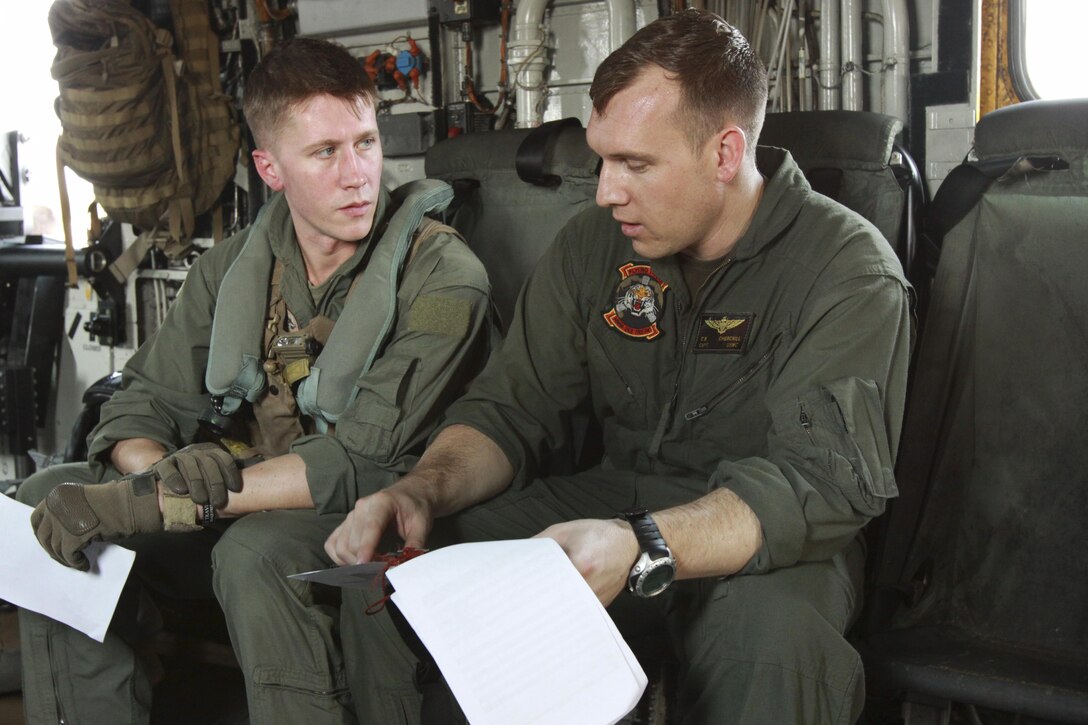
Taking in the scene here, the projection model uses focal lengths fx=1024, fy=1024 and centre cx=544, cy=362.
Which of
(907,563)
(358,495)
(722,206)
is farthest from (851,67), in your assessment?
(358,495)

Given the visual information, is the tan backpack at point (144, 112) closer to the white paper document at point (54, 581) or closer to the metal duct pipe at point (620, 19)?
the metal duct pipe at point (620, 19)

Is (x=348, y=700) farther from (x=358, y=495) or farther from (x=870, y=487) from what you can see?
(x=870, y=487)

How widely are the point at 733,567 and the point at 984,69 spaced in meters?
1.79

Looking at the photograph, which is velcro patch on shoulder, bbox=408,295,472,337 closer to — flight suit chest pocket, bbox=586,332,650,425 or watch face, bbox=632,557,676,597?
flight suit chest pocket, bbox=586,332,650,425

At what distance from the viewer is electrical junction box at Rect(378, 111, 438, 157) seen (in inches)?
145

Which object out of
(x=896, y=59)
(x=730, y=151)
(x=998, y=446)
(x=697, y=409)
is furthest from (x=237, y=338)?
(x=896, y=59)

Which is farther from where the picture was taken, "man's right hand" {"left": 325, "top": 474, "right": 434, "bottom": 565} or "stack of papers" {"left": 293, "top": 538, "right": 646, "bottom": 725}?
"man's right hand" {"left": 325, "top": 474, "right": 434, "bottom": 565}

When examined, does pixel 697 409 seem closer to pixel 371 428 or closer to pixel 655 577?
pixel 655 577

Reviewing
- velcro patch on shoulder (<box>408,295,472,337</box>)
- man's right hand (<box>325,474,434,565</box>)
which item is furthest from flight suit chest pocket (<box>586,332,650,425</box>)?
man's right hand (<box>325,474,434,565</box>)

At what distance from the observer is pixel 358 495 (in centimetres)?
228

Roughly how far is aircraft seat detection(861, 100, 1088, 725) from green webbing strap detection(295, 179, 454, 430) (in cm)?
123

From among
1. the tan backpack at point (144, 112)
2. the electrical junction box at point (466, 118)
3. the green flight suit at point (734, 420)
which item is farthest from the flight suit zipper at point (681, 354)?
the tan backpack at point (144, 112)

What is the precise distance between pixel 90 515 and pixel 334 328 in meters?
0.67

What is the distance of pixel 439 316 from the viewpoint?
7.76 feet
